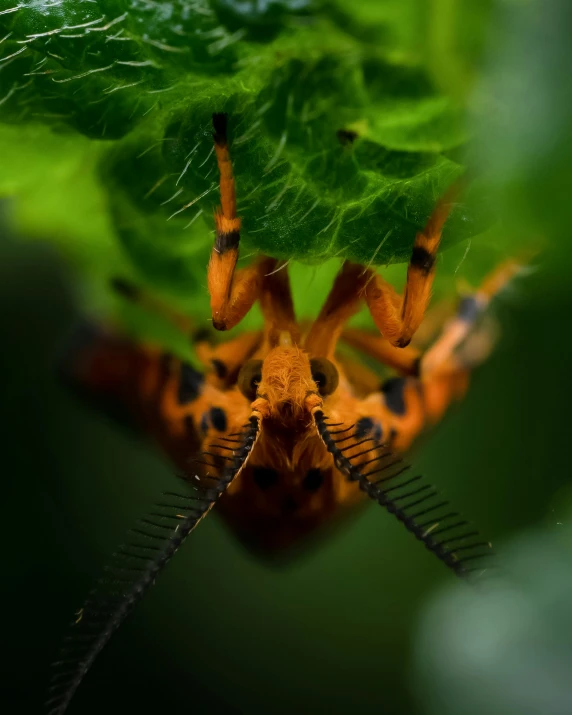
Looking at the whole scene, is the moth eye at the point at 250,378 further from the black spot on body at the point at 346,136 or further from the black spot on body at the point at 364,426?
the black spot on body at the point at 346,136

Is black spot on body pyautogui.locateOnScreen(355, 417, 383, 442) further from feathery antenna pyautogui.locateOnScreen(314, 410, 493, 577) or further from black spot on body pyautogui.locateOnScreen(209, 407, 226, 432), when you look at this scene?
black spot on body pyautogui.locateOnScreen(209, 407, 226, 432)

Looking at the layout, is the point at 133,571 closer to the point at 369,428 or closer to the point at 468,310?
the point at 369,428

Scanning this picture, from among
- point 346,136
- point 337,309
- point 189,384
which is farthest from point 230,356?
point 346,136

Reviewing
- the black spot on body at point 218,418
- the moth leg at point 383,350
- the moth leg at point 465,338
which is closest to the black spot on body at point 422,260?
the moth leg at point 383,350

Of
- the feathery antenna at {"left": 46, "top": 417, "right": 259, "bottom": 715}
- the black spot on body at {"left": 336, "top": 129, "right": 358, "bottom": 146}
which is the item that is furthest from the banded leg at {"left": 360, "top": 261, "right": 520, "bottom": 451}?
the black spot on body at {"left": 336, "top": 129, "right": 358, "bottom": 146}

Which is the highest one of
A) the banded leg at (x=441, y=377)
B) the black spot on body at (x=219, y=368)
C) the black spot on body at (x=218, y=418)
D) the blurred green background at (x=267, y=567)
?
the black spot on body at (x=219, y=368)

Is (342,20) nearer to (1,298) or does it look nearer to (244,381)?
(244,381)
